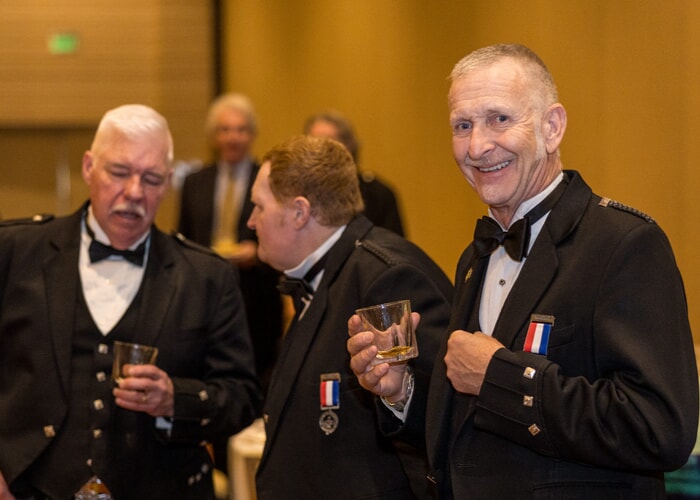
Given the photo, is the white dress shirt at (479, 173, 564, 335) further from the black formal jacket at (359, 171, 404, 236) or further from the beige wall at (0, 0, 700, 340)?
the black formal jacket at (359, 171, 404, 236)

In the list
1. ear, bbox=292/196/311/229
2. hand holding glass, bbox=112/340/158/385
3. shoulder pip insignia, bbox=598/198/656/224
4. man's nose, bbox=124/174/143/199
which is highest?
shoulder pip insignia, bbox=598/198/656/224

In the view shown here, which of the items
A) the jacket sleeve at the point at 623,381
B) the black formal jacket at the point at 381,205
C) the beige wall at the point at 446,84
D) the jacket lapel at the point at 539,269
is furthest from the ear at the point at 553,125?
the black formal jacket at the point at 381,205

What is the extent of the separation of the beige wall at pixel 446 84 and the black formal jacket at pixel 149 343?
174 cm

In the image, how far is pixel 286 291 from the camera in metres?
2.93

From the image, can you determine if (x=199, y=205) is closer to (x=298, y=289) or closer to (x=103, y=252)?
(x=103, y=252)

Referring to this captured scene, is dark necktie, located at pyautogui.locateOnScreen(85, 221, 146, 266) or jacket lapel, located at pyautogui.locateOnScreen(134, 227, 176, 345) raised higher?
dark necktie, located at pyautogui.locateOnScreen(85, 221, 146, 266)

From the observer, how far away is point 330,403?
8.74 feet

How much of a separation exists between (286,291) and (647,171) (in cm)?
175

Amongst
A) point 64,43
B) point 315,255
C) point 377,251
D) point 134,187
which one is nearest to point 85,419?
point 134,187

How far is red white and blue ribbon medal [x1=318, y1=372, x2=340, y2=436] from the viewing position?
8.73 ft

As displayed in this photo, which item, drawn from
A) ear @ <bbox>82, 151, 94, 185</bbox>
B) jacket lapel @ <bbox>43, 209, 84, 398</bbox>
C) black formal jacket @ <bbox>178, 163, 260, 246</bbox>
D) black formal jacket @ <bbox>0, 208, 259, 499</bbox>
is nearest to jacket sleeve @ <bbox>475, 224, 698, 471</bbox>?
black formal jacket @ <bbox>0, 208, 259, 499</bbox>

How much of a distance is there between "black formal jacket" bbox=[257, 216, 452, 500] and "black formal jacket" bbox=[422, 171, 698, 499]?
55 centimetres

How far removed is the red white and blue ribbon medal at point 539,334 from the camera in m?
1.95

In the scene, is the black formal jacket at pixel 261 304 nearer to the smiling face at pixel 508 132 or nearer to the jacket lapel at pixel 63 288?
the jacket lapel at pixel 63 288
